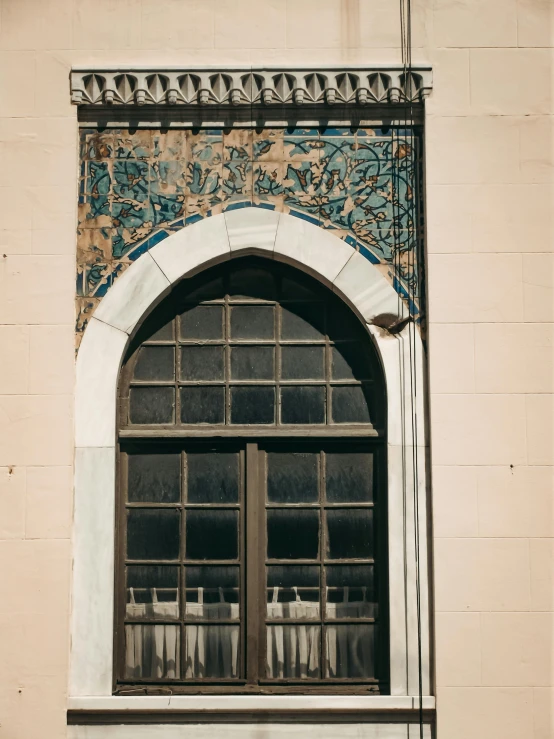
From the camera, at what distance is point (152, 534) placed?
27.2ft

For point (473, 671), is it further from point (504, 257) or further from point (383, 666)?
point (504, 257)

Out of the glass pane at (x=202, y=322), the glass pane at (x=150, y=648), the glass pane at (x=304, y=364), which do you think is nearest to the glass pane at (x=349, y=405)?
the glass pane at (x=304, y=364)

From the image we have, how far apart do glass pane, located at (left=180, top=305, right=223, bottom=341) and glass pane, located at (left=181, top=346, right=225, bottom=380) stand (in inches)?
3.8

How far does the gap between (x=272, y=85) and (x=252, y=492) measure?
117 inches

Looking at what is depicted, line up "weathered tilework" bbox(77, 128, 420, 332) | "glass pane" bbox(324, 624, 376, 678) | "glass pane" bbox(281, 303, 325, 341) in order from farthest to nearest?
"glass pane" bbox(281, 303, 325, 341) → "weathered tilework" bbox(77, 128, 420, 332) → "glass pane" bbox(324, 624, 376, 678)

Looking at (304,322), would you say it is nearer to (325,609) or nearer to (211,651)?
(325,609)

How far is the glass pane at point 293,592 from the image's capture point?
822cm

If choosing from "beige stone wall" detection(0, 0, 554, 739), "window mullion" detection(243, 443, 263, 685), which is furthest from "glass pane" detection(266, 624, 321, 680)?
"beige stone wall" detection(0, 0, 554, 739)

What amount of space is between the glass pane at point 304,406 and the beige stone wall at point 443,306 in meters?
0.86

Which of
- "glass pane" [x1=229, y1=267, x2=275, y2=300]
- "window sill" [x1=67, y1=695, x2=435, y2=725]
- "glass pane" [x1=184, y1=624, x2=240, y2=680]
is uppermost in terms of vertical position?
"glass pane" [x1=229, y1=267, x2=275, y2=300]

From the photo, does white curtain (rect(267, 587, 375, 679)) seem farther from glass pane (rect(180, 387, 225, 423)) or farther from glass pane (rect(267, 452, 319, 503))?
glass pane (rect(180, 387, 225, 423))

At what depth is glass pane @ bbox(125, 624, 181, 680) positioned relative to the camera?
8164mm

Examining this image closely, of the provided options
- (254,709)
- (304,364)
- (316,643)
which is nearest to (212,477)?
(304,364)

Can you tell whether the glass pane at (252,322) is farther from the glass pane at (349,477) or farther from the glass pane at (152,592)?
the glass pane at (152,592)
